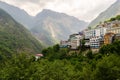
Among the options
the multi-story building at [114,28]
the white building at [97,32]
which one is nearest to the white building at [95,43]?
the multi-story building at [114,28]

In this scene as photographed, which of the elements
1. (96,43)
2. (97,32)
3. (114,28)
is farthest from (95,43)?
(97,32)

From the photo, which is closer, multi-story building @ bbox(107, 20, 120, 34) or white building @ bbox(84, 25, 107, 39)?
multi-story building @ bbox(107, 20, 120, 34)

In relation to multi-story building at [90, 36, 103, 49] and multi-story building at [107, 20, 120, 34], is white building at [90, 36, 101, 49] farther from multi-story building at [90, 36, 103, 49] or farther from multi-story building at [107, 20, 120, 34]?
multi-story building at [107, 20, 120, 34]

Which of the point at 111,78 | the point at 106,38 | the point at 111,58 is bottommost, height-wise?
the point at 111,78

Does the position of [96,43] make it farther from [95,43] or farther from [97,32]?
[97,32]

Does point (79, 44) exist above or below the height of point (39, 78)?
above

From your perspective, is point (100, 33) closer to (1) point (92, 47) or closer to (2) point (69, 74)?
(1) point (92, 47)

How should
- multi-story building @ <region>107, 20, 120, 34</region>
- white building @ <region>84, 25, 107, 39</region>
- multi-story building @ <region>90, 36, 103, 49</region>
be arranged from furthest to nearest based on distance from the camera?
1. white building @ <region>84, 25, 107, 39</region>
2. multi-story building @ <region>107, 20, 120, 34</region>
3. multi-story building @ <region>90, 36, 103, 49</region>

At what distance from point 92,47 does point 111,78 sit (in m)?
46.4

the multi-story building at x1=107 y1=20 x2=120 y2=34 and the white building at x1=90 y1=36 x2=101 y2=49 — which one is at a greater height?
the multi-story building at x1=107 y1=20 x2=120 y2=34

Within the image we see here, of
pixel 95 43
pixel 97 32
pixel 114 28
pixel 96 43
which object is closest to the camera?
pixel 96 43

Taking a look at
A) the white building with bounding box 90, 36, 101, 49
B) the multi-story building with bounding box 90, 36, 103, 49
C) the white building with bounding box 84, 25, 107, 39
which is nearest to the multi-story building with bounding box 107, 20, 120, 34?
the white building with bounding box 84, 25, 107, 39

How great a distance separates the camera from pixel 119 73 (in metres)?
56.6

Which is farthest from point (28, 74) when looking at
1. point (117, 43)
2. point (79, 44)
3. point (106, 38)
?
point (79, 44)
